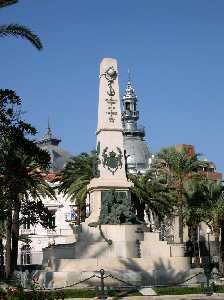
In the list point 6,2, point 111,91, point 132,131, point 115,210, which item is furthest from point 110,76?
point 132,131

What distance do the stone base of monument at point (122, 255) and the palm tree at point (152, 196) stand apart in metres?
15.0

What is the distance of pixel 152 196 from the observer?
43.4 meters

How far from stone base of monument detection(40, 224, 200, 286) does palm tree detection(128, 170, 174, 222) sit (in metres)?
15.0

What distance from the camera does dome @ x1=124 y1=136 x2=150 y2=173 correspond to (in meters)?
101

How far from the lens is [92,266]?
24.4 m

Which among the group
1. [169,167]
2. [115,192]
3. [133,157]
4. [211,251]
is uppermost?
[133,157]

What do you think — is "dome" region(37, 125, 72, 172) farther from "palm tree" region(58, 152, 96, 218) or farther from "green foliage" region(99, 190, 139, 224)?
→ "green foliage" region(99, 190, 139, 224)

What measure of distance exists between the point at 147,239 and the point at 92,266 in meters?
3.68

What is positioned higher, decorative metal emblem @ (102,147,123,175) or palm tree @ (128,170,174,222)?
decorative metal emblem @ (102,147,123,175)

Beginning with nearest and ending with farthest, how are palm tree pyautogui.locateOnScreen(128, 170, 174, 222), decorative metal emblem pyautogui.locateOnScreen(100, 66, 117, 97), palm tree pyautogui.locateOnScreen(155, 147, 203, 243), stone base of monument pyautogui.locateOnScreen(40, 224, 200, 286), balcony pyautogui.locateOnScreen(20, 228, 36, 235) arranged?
stone base of monument pyautogui.locateOnScreen(40, 224, 200, 286), decorative metal emblem pyautogui.locateOnScreen(100, 66, 117, 97), palm tree pyautogui.locateOnScreen(128, 170, 174, 222), palm tree pyautogui.locateOnScreen(155, 147, 203, 243), balcony pyautogui.locateOnScreen(20, 228, 36, 235)

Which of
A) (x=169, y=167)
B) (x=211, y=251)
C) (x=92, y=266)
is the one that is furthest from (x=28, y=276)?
(x=211, y=251)

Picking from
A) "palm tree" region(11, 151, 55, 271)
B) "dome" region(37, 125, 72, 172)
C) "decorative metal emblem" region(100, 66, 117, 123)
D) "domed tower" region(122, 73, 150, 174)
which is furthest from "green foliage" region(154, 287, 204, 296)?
"domed tower" region(122, 73, 150, 174)

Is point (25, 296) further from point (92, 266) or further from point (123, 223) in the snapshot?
point (123, 223)

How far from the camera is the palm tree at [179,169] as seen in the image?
45469 mm
